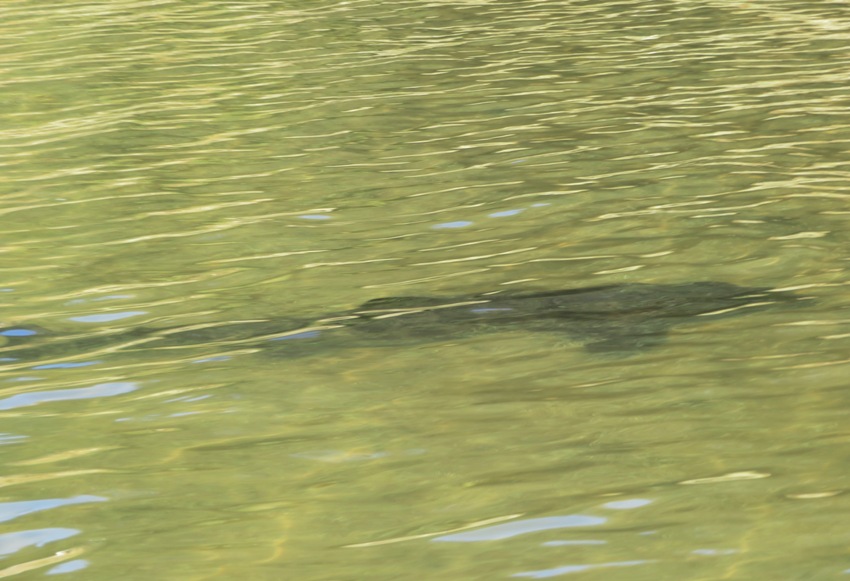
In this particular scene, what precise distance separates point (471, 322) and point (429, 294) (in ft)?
2.02

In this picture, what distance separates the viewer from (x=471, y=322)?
20.4ft

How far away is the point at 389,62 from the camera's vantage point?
1491 cm

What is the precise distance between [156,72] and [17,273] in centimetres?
783

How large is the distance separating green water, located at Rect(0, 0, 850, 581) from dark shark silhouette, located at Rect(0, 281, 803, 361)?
14 centimetres

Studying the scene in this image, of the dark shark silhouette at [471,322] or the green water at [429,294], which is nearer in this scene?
the green water at [429,294]

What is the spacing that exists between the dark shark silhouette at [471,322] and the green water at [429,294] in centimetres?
14

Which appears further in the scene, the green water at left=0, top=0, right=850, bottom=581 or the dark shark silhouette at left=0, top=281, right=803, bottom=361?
the dark shark silhouette at left=0, top=281, right=803, bottom=361

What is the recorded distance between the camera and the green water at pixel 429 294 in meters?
4.02

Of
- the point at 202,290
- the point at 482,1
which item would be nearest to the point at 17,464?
the point at 202,290

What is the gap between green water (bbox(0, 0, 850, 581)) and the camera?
4020 mm

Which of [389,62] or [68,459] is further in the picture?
[389,62]

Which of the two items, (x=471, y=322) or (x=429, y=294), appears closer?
(x=471, y=322)

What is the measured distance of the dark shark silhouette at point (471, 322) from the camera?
19.7 feet

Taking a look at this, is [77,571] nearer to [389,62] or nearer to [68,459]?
[68,459]
